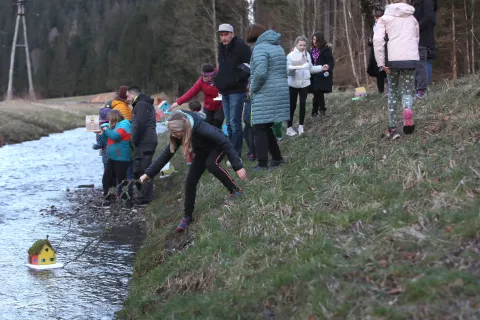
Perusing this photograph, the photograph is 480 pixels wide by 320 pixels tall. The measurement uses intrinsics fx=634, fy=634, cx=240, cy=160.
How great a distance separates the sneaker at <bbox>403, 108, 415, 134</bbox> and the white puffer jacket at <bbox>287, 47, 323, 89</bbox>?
4.02 meters

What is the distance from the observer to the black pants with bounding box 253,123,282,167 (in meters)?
9.73

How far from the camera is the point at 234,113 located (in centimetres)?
1088

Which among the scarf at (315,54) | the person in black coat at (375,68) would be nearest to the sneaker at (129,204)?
the scarf at (315,54)

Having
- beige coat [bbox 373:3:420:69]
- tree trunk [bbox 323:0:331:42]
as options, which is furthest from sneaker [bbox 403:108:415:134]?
tree trunk [bbox 323:0:331:42]

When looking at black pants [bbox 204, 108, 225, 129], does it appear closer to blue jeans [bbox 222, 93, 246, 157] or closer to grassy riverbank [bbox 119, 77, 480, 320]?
blue jeans [bbox 222, 93, 246, 157]

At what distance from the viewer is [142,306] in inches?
257

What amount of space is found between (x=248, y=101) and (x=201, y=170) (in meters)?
3.67

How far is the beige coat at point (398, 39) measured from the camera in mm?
8578

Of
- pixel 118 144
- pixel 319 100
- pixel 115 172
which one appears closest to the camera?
pixel 118 144

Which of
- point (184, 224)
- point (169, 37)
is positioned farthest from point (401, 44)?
point (169, 37)

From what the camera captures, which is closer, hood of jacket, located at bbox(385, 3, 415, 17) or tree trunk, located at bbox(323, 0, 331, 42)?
hood of jacket, located at bbox(385, 3, 415, 17)

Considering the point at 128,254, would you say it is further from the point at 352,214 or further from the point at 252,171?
the point at 352,214

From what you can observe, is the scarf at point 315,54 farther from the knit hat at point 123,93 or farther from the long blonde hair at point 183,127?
the long blonde hair at point 183,127

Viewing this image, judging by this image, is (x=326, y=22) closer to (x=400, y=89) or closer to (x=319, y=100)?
(x=319, y=100)
